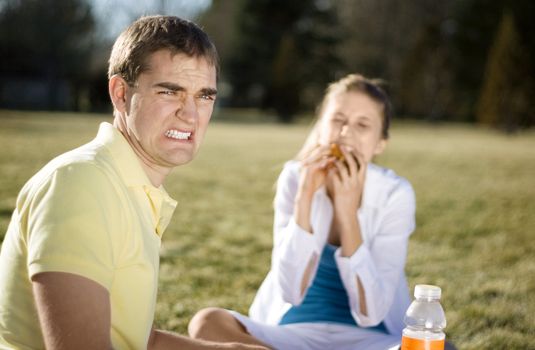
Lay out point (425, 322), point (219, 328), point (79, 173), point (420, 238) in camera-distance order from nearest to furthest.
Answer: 1. point (79, 173)
2. point (425, 322)
3. point (219, 328)
4. point (420, 238)

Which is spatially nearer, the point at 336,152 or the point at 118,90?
the point at 118,90

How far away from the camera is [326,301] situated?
3.33 meters

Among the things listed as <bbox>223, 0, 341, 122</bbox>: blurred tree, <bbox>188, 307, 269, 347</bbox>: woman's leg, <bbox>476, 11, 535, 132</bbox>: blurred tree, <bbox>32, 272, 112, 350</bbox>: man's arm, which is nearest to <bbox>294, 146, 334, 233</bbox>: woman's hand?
<bbox>188, 307, 269, 347</bbox>: woman's leg

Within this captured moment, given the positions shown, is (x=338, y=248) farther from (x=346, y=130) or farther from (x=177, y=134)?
(x=177, y=134)

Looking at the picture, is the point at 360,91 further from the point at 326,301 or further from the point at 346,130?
the point at 326,301

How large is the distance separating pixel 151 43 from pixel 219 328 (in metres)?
1.57

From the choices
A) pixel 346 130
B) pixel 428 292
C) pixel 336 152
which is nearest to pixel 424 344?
pixel 428 292

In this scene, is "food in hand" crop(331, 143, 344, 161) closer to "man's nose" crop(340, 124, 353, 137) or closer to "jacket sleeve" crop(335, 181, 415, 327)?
"man's nose" crop(340, 124, 353, 137)

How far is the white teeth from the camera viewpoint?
2.06m

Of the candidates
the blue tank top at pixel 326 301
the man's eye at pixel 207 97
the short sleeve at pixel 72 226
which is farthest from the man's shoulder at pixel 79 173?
the blue tank top at pixel 326 301

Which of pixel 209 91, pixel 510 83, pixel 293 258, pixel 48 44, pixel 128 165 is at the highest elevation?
pixel 209 91

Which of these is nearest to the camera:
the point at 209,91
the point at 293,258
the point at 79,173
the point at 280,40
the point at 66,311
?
the point at 66,311

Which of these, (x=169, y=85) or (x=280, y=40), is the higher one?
(x=169, y=85)

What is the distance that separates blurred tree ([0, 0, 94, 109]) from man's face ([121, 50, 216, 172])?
40479 millimetres
